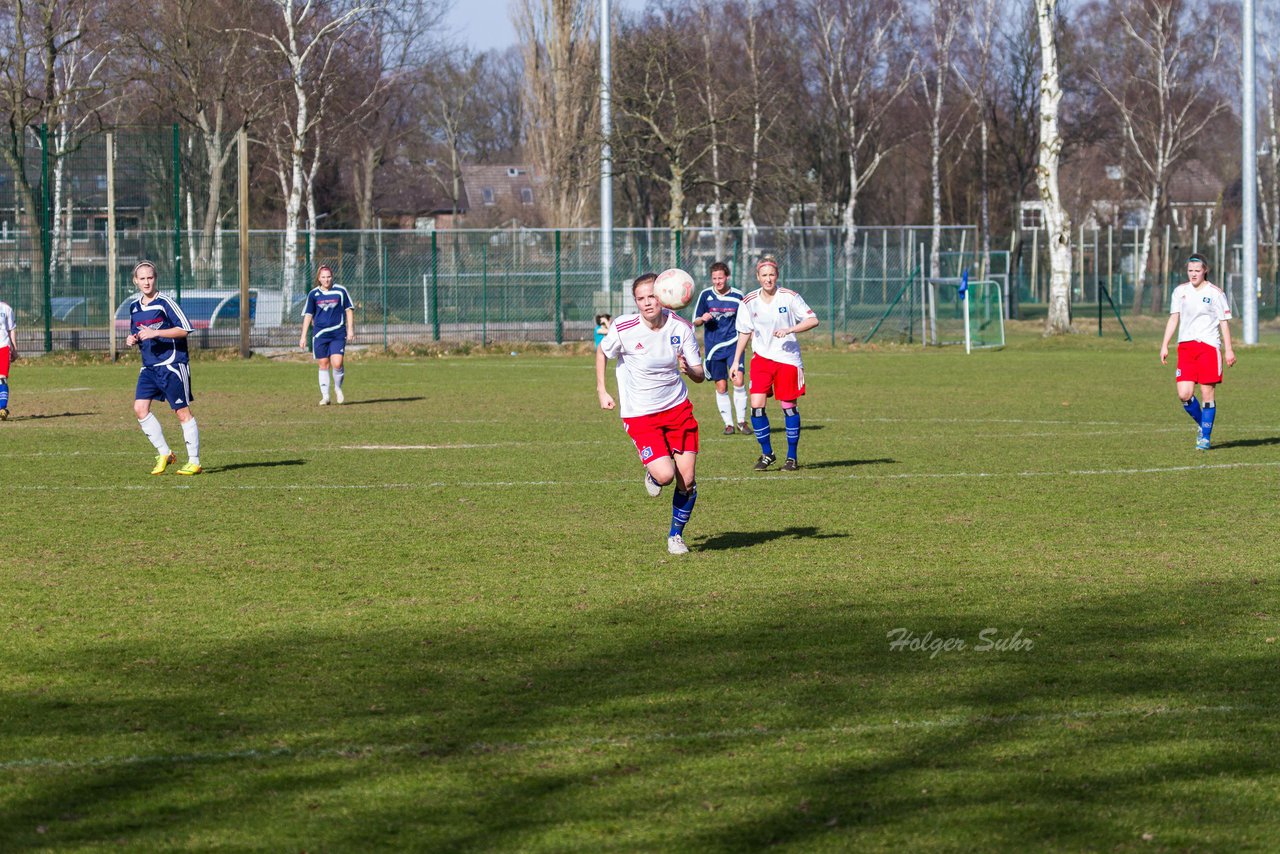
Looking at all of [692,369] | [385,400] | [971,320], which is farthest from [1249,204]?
[692,369]

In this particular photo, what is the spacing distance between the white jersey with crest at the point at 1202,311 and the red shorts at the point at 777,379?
4.00 m

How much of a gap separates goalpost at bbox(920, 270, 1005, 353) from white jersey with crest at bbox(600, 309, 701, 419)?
81.2ft

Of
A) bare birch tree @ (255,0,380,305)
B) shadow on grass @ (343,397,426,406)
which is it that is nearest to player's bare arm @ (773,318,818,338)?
shadow on grass @ (343,397,426,406)

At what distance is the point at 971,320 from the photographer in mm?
39375

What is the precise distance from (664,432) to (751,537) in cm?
114

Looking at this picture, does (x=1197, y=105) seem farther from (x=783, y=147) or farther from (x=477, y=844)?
(x=477, y=844)

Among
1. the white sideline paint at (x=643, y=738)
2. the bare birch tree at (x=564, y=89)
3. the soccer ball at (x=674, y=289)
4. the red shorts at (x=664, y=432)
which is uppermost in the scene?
the bare birch tree at (x=564, y=89)

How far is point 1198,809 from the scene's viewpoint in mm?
4988

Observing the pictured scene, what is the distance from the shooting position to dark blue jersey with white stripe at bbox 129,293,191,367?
13.4 metres

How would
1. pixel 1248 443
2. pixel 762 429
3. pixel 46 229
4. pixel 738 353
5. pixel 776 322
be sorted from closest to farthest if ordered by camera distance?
pixel 762 429
pixel 776 322
pixel 1248 443
pixel 738 353
pixel 46 229

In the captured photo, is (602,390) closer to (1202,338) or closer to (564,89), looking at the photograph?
(1202,338)

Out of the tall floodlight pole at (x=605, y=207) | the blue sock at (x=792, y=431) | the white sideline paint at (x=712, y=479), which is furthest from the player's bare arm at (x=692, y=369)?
the tall floodlight pole at (x=605, y=207)

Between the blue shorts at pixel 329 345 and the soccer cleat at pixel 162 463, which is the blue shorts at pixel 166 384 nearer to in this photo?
the soccer cleat at pixel 162 463

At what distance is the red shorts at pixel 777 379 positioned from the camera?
1399 centimetres
